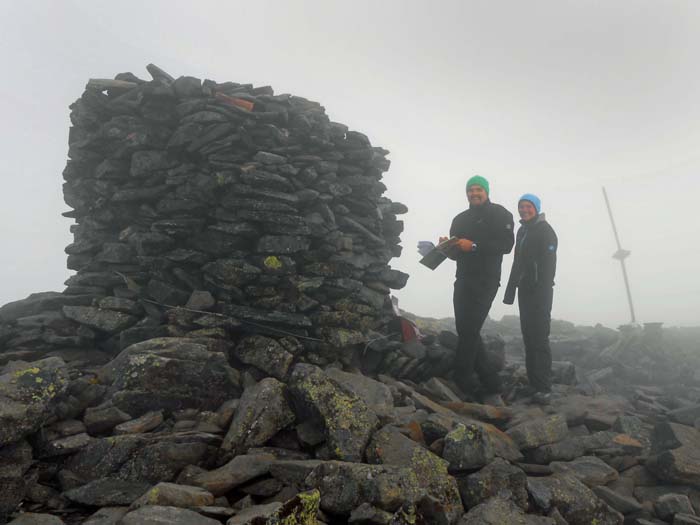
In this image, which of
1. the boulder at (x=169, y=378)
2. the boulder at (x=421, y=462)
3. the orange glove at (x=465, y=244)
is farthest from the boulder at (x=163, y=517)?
the orange glove at (x=465, y=244)

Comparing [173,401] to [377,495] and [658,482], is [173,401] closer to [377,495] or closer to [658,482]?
[377,495]

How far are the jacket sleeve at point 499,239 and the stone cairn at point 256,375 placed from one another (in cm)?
239

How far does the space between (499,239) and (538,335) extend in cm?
227

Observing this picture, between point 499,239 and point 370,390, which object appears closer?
point 370,390

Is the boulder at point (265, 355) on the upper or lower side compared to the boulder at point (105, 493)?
upper

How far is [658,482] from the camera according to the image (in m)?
6.30

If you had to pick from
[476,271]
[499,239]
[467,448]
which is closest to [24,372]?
[467,448]

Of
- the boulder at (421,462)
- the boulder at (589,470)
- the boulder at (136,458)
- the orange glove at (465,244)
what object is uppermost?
the orange glove at (465,244)

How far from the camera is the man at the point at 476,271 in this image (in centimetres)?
888

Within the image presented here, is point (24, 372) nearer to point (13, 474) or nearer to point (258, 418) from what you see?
point (13, 474)

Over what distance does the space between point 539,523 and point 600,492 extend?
5.69ft

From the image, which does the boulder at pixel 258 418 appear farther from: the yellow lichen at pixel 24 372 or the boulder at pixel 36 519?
the yellow lichen at pixel 24 372

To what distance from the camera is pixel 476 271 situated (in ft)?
29.3

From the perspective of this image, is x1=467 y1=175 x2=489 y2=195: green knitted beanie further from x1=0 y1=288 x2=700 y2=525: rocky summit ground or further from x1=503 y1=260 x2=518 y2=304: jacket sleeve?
x1=0 y1=288 x2=700 y2=525: rocky summit ground
